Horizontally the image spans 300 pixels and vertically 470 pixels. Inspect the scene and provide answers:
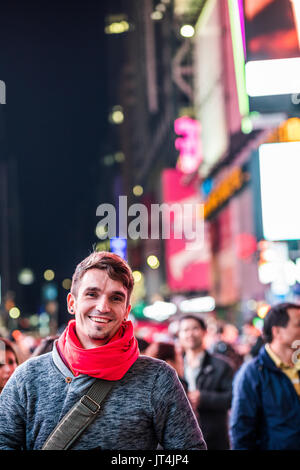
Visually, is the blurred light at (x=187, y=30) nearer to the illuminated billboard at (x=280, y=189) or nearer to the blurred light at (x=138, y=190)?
the illuminated billboard at (x=280, y=189)

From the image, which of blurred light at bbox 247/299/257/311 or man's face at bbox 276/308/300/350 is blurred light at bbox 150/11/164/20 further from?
man's face at bbox 276/308/300/350

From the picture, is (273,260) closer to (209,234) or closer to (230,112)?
(230,112)

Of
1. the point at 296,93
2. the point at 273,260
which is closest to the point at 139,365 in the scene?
the point at 296,93

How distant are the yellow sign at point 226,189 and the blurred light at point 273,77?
2862cm

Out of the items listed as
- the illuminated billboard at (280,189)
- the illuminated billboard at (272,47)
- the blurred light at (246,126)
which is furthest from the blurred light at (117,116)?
the illuminated billboard at (272,47)

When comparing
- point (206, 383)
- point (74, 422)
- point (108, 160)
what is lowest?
point (206, 383)

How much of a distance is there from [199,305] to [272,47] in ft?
143

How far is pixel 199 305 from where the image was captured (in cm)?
5212

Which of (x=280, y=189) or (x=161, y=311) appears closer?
(x=280, y=189)

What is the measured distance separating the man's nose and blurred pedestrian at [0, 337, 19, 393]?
6.73 ft

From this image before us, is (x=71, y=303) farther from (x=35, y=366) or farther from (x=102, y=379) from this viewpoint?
(x=102, y=379)


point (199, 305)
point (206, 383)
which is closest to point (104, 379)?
point (206, 383)

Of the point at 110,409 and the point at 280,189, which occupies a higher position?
the point at 280,189
